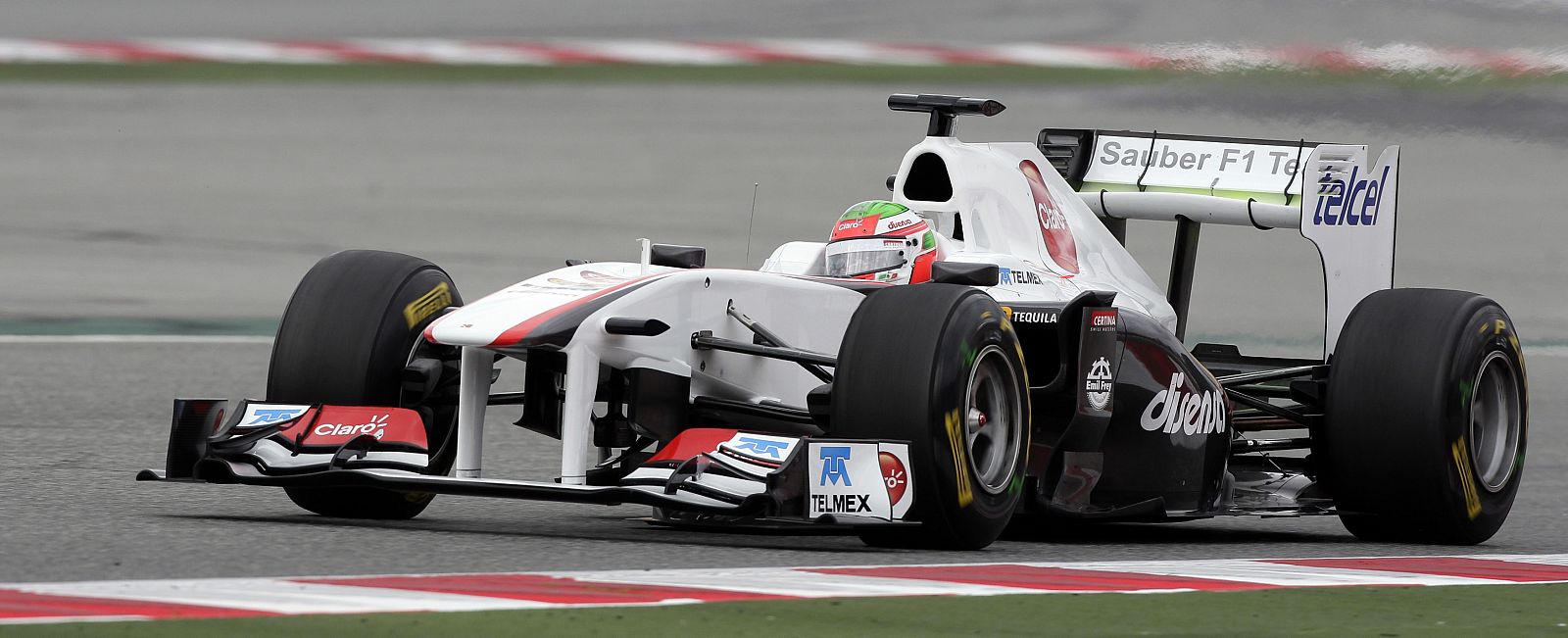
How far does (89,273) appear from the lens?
19016mm

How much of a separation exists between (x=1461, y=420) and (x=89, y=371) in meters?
8.19

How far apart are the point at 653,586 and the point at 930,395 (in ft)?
4.85

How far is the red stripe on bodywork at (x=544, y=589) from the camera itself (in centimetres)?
602

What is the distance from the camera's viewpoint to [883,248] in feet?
29.7

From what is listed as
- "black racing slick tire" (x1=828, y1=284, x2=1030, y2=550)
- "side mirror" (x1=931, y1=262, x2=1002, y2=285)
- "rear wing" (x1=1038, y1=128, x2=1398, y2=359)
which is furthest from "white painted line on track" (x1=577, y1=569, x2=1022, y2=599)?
"rear wing" (x1=1038, y1=128, x2=1398, y2=359)

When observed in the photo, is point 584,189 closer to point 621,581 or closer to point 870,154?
point 870,154

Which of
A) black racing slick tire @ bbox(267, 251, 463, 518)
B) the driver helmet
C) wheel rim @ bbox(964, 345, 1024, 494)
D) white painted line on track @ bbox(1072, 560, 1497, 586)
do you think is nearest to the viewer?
white painted line on track @ bbox(1072, 560, 1497, 586)

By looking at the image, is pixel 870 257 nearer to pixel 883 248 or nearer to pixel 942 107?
pixel 883 248

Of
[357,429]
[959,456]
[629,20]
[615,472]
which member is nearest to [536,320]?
[615,472]

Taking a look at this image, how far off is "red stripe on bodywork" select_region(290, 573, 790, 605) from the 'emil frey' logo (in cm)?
124

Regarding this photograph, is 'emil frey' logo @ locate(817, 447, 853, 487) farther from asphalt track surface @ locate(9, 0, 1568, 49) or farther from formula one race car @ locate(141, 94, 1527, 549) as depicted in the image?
asphalt track surface @ locate(9, 0, 1568, 49)

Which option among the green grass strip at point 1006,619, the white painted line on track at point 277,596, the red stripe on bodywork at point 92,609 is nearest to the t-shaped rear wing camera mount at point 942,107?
the green grass strip at point 1006,619

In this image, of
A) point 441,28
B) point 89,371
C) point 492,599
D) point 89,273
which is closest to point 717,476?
point 492,599

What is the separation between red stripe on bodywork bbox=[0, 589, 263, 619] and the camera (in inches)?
217
